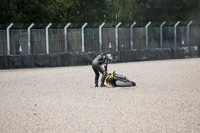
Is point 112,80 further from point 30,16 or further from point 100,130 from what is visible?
point 30,16

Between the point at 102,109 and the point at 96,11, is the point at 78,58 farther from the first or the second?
the point at 96,11

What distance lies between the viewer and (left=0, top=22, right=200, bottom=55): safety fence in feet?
90.6

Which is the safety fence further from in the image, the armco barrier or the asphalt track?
A: the asphalt track

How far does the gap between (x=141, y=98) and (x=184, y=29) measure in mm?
Result: 25399

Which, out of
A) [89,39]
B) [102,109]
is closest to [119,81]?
[102,109]

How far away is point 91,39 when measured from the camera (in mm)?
30125

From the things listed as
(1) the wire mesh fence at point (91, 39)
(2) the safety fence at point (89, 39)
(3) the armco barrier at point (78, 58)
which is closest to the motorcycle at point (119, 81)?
(3) the armco barrier at point (78, 58)

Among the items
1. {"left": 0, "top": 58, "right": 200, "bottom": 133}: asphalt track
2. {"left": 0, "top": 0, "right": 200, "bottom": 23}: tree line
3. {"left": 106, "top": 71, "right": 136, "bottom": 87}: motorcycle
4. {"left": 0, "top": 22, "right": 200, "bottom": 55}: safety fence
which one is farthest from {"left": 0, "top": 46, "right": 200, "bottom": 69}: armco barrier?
{"left": 0, "top": 0, "right": 200, "bottom": 23}: tree line

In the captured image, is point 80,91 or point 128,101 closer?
point 128,101

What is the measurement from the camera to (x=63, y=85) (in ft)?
48.8

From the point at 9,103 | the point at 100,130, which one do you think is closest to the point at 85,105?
the point at 9,103

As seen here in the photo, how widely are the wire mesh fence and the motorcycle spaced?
47.3ft

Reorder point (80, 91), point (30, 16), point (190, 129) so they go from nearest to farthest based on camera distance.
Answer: point (190, 129) → point (80, 91) → point (30, 16)

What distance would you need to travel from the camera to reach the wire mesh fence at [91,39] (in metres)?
27.8
